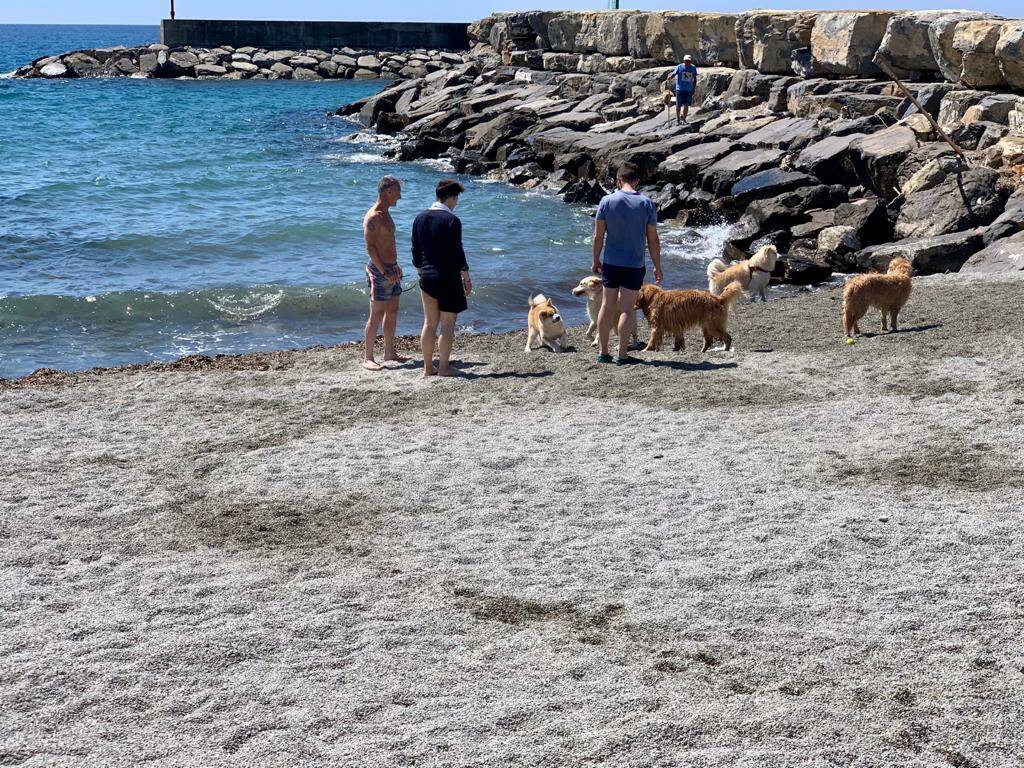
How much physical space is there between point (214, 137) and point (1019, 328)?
1201 inches

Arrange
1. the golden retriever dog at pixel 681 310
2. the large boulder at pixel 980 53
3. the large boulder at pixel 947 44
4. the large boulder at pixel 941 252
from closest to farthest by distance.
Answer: the golden retriever dog at pixel 681 310, the large boulder at pixel 941 252, the large boulder at pixel 980 53, the large boulder at pixel 947 44

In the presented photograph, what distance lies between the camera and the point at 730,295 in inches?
383

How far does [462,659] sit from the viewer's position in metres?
4.80

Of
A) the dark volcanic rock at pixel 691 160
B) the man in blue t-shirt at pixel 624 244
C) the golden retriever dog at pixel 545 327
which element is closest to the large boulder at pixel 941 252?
the golden retriever dog at pixel 545 327

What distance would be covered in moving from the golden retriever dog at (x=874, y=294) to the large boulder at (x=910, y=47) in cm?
1525

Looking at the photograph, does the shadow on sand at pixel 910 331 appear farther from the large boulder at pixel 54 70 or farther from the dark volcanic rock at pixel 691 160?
the large boulder at pixel 54 70

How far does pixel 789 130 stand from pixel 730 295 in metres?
15.9

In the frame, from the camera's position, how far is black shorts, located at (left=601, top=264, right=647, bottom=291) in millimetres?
8977

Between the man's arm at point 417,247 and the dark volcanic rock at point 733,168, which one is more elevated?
the dark volcanic rock at point 733,168

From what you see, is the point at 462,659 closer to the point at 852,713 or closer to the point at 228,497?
the point at 852,713

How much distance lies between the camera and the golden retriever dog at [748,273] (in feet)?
40.7

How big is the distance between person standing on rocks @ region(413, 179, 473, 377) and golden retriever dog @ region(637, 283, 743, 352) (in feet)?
5.46

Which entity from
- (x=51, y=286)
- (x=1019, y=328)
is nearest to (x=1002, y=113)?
(x=1019, y=328)

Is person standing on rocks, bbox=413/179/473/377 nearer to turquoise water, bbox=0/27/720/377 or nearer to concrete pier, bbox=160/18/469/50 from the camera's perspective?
turquoise water, bbox=0/27/720/377
